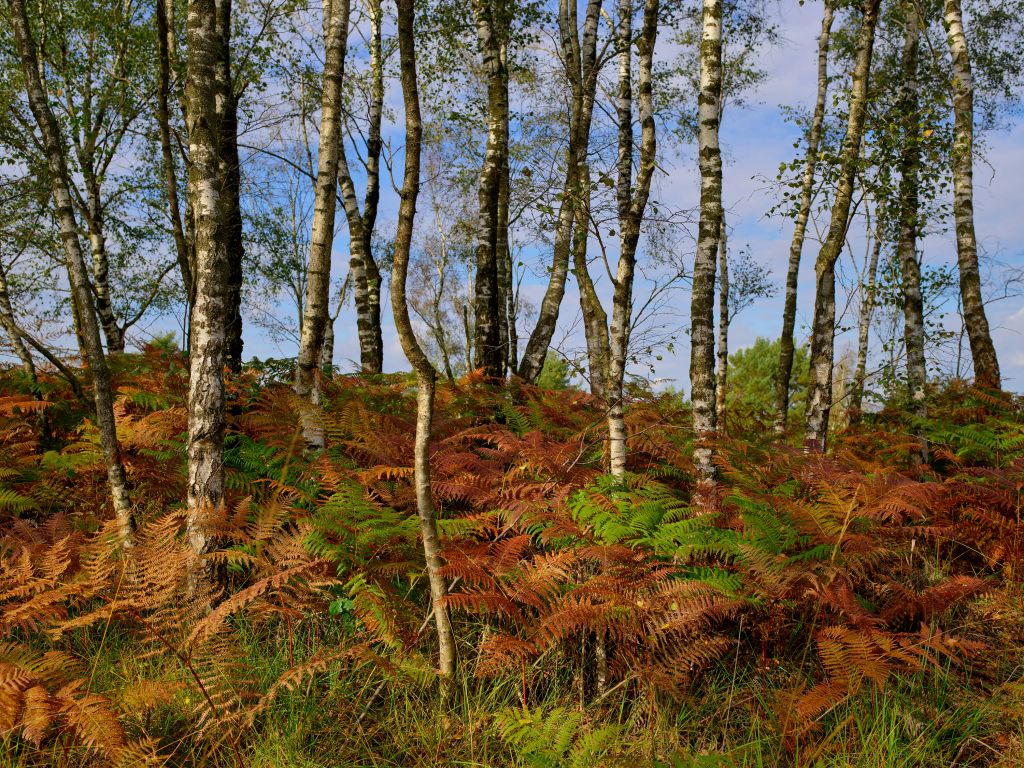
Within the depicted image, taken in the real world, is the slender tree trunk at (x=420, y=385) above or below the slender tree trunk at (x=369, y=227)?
below

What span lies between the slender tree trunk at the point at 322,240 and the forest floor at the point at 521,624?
1.64 feet

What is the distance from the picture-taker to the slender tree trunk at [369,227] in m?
12.1

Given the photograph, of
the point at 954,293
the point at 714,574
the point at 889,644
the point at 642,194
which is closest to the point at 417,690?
the point at 714,574

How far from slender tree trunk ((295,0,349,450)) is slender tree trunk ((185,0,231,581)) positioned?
51.0 inches

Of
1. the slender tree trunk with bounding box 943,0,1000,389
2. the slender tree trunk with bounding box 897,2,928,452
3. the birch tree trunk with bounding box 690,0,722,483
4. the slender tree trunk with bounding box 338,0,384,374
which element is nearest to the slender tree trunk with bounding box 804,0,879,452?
the slender tree trunk with bounding box 897,2,928,452

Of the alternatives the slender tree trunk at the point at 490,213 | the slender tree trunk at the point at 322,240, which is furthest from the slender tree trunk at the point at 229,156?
the slender tree trunk at the point at 490,213

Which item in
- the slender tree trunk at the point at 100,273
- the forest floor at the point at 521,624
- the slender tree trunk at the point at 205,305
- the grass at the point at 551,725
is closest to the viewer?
the grass at the point at 551,725

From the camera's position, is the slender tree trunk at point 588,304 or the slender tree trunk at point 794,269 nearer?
the slender tree trunk at point 588,304

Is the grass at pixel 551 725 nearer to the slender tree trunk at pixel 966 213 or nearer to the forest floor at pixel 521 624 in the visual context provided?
the forest floor at pixel 521 624

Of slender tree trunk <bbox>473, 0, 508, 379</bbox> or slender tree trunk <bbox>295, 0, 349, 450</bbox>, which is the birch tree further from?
slender tree trunk <bbox>295, 0, 349, 450</bbox>

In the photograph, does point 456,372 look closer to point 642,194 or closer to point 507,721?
point 642,194

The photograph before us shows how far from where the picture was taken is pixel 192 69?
420 centimetres

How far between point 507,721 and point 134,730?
1.79m

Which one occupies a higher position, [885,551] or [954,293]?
[954,293]
